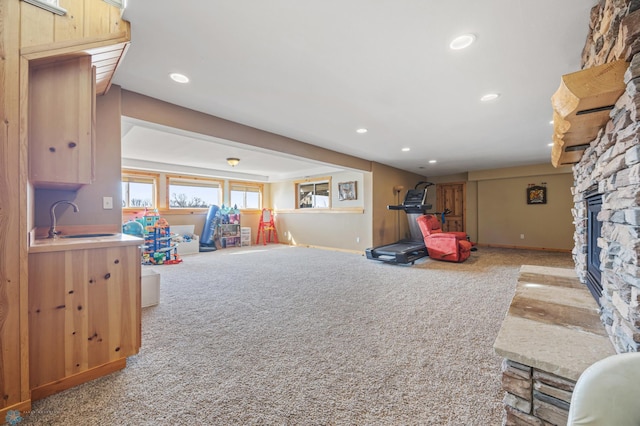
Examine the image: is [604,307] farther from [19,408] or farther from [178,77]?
[178,77]

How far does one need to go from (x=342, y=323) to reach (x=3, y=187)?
7.98 feet

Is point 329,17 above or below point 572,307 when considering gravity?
above

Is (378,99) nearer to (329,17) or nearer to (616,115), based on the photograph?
(329,17)

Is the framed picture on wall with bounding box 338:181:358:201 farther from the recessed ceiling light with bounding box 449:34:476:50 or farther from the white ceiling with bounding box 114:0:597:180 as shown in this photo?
the recessed ceiling light with bounding box 449:34:476:50

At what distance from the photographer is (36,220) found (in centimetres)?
210

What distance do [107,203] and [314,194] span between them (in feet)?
19.6

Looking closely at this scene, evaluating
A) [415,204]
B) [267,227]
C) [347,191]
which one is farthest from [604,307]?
[267,227]

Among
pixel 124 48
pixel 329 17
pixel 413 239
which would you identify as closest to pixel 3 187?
pixel 124 48

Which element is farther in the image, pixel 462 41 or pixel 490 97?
pixel 490 97

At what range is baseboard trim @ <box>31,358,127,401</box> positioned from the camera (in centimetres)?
152

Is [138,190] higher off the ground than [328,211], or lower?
higher

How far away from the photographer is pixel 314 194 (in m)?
8.09

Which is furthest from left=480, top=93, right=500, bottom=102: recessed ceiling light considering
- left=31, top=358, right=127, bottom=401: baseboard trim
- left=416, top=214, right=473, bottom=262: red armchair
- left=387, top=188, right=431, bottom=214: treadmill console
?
left=31, top=358, right=127, bottom=401: baseboard trim

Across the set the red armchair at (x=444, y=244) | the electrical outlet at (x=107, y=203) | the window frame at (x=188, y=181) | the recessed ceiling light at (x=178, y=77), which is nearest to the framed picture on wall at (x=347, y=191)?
the red armchair at (x=444, y=244)
